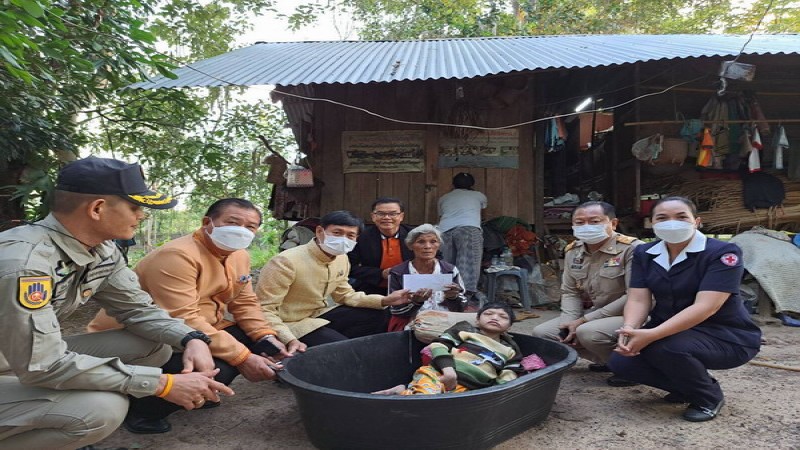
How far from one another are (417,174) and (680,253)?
4062 millimetres

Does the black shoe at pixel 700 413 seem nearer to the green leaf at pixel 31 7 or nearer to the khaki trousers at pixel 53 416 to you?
the khaki trousers at pixel 53 416

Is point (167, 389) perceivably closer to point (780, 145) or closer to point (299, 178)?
point (299, 178)

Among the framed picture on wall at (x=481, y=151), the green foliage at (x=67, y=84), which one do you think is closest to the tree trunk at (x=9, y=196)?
the green foliage at (x=67, y=84)

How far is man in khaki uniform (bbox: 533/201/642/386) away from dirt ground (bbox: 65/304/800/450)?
12.2 inches

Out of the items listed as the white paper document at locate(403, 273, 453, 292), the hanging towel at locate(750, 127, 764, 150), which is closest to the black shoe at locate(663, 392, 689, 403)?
the white paper document at locate(403, 273, 453, 292)

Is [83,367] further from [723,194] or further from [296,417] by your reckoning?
[723,194]

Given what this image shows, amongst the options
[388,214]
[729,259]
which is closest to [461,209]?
[388,214]

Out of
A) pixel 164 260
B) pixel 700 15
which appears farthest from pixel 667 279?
pixel 700 15

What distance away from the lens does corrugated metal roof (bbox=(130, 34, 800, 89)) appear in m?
4.83

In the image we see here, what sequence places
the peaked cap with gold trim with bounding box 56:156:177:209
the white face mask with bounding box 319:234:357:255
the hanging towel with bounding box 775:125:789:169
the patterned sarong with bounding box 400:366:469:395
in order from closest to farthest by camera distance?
the peaked cap with gold trim with bounding box 56:156:177:209, the patterned sarong with bounding box 400:366:469:395, the white face mask with bounding box 319:234:357:255, the hanging towel with bounding box 775:125:789:169

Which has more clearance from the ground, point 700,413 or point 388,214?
point 388,214

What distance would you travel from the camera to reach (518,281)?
6.08 metres

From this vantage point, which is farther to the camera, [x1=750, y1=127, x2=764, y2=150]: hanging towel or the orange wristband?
[x1=750, y1=127, x2=764, y2=150]: hanging towel

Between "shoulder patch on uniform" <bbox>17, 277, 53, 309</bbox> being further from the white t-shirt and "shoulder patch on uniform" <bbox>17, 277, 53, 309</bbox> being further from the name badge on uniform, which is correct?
the white t-shirt
